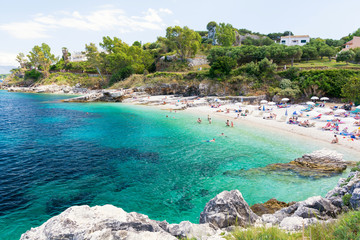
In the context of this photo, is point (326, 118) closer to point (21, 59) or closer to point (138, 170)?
point (138, 170)

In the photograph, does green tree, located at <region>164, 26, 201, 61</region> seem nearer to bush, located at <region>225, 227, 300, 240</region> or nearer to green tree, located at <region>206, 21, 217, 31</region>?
green tree, located at <region>206, 21, 217, 31</region>

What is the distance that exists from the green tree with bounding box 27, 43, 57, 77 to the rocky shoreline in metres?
121

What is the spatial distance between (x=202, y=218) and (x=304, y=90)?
4784 centimetres

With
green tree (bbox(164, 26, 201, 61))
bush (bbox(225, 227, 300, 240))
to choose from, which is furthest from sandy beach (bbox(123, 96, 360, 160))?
green tree (bbox(164, 26, 201, 61))

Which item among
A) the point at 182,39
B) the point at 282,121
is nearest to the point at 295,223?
the point at 282,121

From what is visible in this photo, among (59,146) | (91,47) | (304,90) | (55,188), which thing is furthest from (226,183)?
(91,47)

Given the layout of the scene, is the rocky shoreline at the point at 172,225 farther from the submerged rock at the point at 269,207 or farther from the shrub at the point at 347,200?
the submerged rock at the point at 269,207

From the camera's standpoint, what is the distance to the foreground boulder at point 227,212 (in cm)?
771

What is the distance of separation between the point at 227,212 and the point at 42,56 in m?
123

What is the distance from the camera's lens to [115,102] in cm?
6272

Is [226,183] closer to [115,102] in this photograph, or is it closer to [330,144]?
[330,144]

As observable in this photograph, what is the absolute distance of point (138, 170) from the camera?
58.1ft

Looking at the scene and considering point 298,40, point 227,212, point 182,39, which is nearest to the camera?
point 227,212

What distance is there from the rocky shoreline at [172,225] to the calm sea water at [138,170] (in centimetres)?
440
